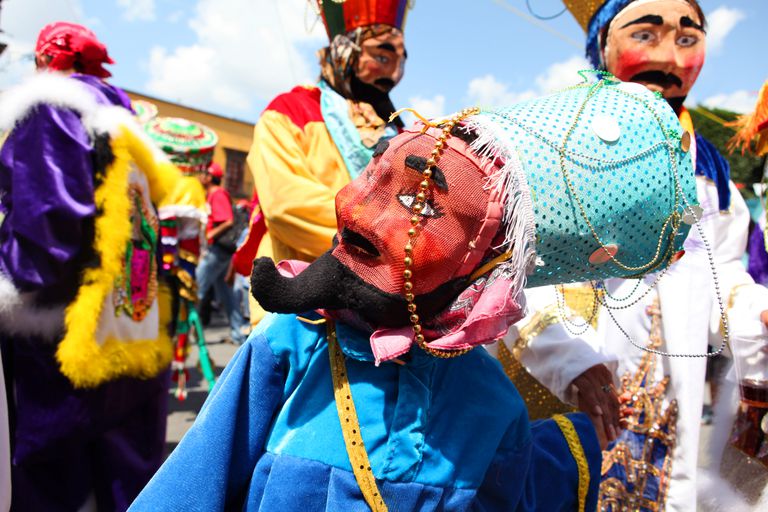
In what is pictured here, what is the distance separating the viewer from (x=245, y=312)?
7.41 meters

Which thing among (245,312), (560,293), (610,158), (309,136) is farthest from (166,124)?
(610,158)

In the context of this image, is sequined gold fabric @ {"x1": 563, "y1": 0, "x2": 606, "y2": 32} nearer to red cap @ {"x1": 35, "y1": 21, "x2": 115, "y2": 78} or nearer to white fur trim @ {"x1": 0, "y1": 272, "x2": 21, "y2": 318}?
red cap @ {"x1": 35, "y1": 21, "x2": 115, "y2": 78}

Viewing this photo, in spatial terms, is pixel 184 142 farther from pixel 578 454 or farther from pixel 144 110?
pixel 578 454

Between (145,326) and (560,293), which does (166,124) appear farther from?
(560,293)

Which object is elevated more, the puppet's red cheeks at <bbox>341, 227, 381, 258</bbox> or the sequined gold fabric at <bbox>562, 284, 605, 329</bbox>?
the puppet's red cheeks at <bbox>341, 227, 381, 258</bbox>

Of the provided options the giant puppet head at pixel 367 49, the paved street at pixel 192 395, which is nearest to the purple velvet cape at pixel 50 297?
the giant puppet head at pixel 367 49

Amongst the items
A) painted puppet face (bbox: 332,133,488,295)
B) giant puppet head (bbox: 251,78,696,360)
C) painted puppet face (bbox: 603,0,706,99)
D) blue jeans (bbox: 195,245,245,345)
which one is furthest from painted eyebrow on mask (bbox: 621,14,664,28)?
blue jeans (bbox: 195,245,245,345)

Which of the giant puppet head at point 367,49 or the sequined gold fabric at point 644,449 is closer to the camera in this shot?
the sequined gold fabric at point 644,449

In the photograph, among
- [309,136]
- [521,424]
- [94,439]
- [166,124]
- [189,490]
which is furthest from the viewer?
[166,124]

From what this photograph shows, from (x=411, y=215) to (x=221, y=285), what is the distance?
6339 mm

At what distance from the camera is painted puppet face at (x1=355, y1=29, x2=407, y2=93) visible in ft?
7.81

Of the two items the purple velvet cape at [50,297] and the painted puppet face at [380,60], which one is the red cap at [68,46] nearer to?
the purple velvet cape at [50,297]

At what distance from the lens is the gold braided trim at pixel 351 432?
1.11 m

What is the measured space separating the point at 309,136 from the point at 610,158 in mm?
1356
